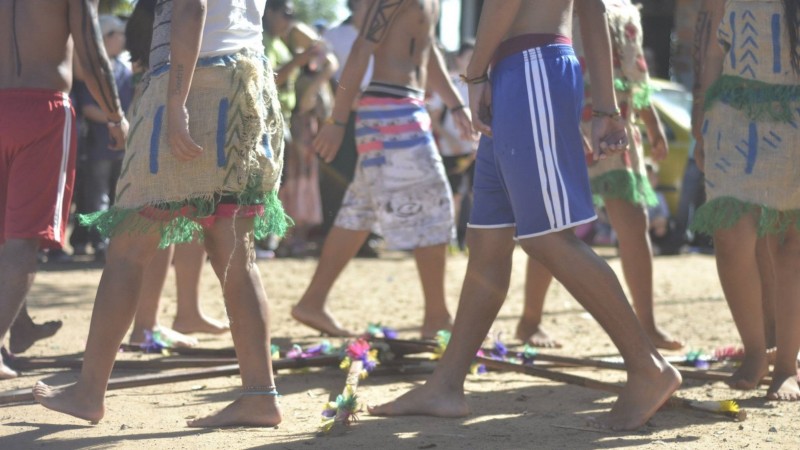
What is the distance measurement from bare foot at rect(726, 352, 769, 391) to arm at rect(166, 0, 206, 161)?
257 centimetres

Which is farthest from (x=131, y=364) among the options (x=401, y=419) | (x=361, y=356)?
(x=401, y=419)

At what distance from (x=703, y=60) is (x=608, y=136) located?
1146mm

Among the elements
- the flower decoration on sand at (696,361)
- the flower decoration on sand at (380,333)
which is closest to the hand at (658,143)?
the flower decoration on sand at (696,361)

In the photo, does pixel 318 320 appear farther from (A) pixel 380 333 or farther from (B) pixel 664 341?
(B) pixel 664 341

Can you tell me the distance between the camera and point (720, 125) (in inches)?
191

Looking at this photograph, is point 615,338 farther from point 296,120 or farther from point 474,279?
point 296,120

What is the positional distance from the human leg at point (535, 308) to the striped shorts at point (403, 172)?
1.68ft

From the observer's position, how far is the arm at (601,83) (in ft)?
14.5

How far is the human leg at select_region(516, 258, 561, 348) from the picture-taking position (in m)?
6.26

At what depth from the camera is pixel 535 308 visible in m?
6.34

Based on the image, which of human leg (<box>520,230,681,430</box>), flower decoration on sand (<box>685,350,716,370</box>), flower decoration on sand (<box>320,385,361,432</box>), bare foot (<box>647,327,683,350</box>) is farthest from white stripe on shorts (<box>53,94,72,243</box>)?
bare foot (<box>647,327,683,350</box>)

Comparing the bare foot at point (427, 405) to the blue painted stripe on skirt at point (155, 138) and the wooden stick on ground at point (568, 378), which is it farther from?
the blue painted stripe on skirt at point (155, 138)

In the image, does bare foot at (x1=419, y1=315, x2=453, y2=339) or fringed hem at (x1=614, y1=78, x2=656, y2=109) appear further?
bare foot at (x1=419, y1=315, x2=453, y2=339)

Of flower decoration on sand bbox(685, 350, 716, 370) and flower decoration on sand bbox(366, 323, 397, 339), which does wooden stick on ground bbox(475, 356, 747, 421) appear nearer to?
flower decoration on sand bbox(366, 323, 397, 339)
